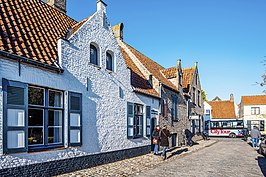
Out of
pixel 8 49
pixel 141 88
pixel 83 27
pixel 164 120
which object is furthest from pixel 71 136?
pixel 164 120

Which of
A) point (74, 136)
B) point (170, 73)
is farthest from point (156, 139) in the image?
point (170, 73)

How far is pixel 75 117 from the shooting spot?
29.2ft

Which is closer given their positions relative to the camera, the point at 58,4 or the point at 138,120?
the point at 58,4

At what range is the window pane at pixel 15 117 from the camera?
664 centimetres

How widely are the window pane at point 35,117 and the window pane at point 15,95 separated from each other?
608mm

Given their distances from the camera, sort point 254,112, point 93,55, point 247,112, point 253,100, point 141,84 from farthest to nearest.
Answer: point 253,100 → point 247,112 → point 254,112 → point 141,84 → point 93,55

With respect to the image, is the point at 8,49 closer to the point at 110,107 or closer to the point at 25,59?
the point at 25,59

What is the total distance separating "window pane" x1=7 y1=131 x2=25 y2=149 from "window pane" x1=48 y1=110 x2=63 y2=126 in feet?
4.18

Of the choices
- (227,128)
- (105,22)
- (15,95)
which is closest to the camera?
(15,95)

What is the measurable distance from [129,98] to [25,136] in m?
6.29

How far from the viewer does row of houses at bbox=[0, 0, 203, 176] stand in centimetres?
689

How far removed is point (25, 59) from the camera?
281 inches

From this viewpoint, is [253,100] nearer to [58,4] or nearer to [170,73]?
[170,73]

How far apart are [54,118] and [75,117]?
2.72 feet
